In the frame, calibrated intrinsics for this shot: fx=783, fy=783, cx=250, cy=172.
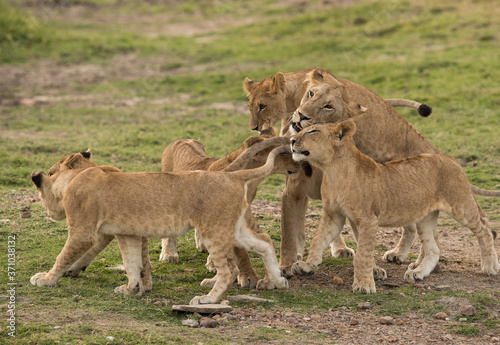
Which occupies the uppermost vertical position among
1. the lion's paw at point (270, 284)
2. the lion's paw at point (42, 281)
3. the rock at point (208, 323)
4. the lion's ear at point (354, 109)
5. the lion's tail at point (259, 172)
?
the lion's ear at point (354, 109)

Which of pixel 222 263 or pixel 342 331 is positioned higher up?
pixel 222 263

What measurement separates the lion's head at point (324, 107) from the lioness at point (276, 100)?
0.40 m

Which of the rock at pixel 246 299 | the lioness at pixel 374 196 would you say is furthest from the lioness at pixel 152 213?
the lioness at pixel 374 196

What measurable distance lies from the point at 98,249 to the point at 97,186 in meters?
0.61

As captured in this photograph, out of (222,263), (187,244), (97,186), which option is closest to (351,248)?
(187,244)

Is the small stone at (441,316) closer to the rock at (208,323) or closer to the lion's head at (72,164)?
the rock at (208,323)

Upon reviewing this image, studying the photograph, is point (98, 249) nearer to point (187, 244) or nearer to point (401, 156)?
point (187, 244)

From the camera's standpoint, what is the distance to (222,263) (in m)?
6.07

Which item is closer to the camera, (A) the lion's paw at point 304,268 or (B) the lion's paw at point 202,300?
(B) the lion's paw at point 202,300

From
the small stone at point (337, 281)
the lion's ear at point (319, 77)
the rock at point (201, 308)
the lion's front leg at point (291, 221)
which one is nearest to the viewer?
the rock at point (201, 308)

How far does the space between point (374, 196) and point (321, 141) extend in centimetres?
65

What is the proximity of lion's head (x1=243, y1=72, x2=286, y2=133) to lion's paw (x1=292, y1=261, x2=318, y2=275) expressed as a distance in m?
1.42

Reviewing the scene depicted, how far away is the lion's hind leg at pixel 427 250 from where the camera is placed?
6.90 m

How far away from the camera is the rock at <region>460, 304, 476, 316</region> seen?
593 centimetres
